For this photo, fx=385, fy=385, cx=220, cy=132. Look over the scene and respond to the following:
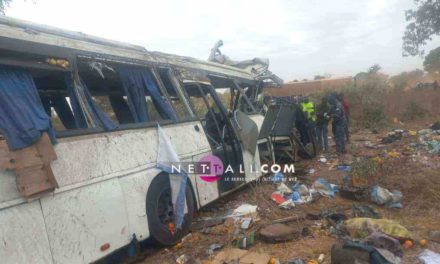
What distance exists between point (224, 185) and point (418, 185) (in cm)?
290

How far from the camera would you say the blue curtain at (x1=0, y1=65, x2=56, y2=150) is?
302cm

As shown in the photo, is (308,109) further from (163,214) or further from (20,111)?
(20,111)

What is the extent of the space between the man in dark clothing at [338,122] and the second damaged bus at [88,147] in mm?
4785

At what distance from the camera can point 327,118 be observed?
34.9 ft

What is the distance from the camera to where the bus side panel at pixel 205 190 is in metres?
5.10

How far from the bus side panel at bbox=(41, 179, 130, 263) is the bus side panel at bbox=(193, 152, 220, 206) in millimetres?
1426

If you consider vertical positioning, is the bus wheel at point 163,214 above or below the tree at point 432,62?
below

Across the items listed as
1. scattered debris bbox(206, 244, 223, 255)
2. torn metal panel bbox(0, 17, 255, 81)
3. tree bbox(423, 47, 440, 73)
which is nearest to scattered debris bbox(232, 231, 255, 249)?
scattered debris bbox(206, 244, 223, 255)

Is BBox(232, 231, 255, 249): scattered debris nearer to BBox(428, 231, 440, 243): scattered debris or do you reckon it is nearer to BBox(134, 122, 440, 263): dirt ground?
BBox(134, 122, 440, 263): dirt ground

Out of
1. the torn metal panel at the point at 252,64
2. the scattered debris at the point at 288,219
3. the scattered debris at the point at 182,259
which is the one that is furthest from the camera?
the torn metal panel at the point at 252,64

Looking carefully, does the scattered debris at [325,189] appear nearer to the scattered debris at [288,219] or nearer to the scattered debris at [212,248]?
the scattered debris at [288,219]

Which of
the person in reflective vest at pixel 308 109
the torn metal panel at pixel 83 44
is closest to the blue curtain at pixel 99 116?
the torn metal panel at pixel 83 44

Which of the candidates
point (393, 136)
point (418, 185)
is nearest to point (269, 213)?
point (418, 185)

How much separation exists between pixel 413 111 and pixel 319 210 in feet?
42.6
